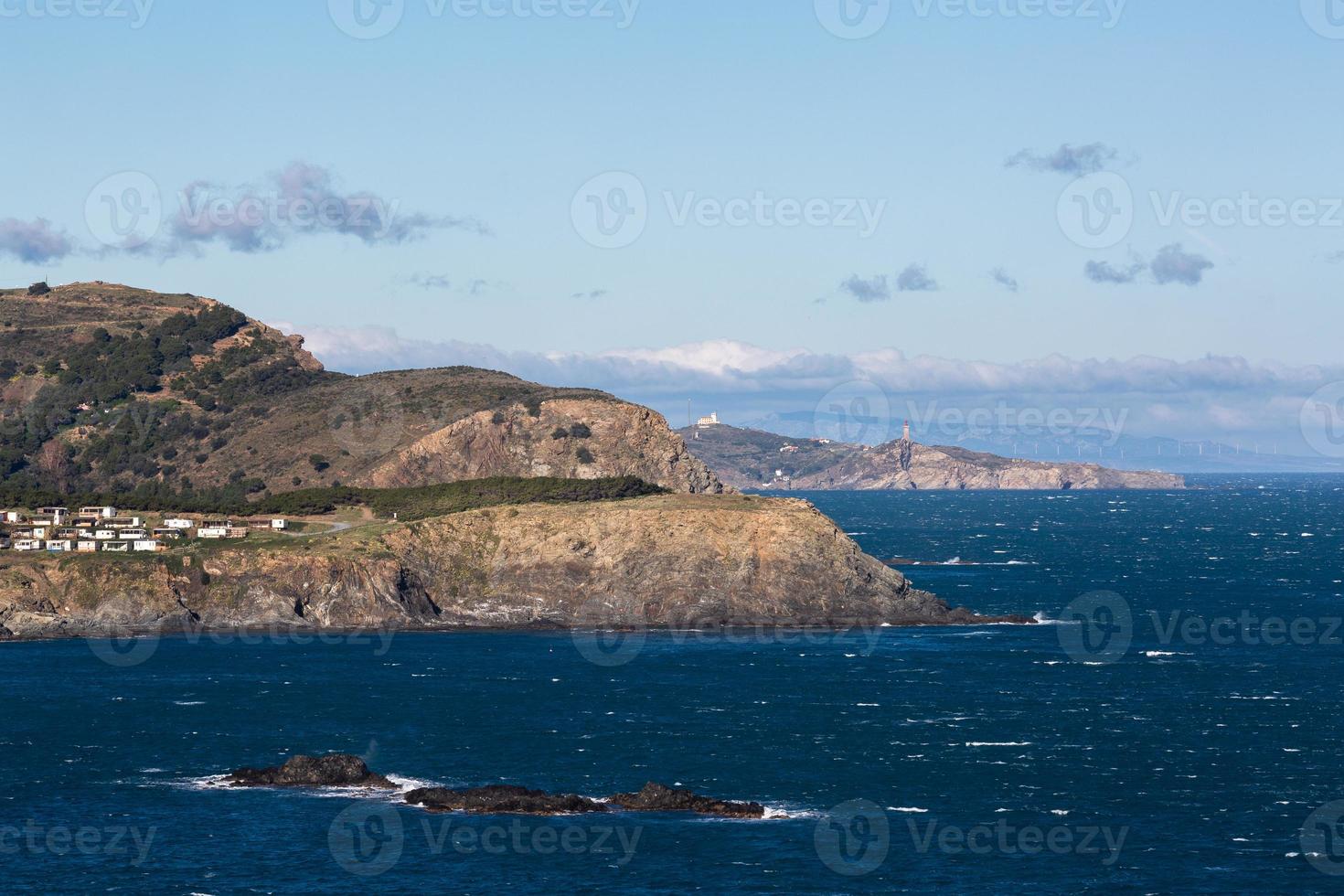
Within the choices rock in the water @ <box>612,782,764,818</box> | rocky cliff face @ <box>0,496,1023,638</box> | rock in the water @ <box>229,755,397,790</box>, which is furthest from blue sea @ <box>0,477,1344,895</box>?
rocky cliff face @ <box>0,496,1023,638</box>

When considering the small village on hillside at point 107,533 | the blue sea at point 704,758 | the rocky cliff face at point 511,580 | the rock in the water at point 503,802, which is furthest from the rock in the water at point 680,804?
the small village on hillside at point 107,533

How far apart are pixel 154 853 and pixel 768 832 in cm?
3174

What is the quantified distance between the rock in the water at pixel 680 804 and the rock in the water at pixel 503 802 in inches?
74.5

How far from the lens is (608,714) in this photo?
124875 millimetres

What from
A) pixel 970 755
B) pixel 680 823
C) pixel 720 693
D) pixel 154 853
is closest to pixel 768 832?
pixel 680 823

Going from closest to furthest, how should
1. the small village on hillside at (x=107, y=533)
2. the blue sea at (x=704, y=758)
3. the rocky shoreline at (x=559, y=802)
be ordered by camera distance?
the blue sea at (x=704, y=758), the rocky shoreline at (x=559, y=802), the small village on hillside at (x=107, y=533)

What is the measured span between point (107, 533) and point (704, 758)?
339 feet

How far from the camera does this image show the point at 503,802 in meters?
96.0

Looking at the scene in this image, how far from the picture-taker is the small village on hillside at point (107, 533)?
182875 mm

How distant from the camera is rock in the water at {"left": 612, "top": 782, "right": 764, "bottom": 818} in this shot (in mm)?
94750

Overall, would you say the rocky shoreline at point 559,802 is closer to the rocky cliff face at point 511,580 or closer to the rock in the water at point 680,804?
the rock in the water at point 680,804

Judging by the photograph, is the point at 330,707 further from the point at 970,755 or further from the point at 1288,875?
the point at 1288,875

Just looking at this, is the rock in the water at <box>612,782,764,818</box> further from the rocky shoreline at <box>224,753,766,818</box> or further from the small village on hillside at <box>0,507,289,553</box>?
the small village on hillside at <box>0,507,289,553</box>

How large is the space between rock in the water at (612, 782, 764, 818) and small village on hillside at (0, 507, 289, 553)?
99.1 meters
